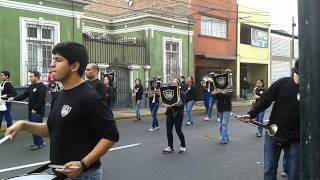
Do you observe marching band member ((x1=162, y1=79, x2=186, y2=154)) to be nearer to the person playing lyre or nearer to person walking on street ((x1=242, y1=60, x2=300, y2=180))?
the person playing lyre

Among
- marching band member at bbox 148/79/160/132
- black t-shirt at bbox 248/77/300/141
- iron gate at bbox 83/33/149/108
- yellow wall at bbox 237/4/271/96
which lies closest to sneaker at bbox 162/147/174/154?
marching band member at bbox 148/79/160/132

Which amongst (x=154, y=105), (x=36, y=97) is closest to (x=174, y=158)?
(x=36, y=97)

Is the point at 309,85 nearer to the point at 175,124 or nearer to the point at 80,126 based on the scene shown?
the point at 80,126

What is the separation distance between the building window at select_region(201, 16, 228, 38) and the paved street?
16.4m

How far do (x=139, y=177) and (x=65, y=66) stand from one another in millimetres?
4459

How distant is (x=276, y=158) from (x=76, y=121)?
9.98ft

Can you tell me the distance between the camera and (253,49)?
1288 inches

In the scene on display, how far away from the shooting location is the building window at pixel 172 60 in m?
24.9

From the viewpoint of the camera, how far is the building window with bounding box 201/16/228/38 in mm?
28250

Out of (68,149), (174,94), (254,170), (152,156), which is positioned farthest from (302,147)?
(174,94)

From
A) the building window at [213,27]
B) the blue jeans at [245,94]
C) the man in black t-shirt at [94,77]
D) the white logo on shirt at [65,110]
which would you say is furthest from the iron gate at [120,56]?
the white logo on shirt at [65,110]

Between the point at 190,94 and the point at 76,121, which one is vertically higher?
the point at 76,121

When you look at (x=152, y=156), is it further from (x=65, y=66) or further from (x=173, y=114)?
(x=65, y=66)

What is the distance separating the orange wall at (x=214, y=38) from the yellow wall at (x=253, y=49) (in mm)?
701
